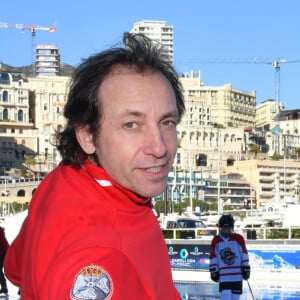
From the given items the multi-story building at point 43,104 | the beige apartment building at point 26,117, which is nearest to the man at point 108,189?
the beige apartment building at point 26,117

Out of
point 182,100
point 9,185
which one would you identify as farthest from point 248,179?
point 182,100

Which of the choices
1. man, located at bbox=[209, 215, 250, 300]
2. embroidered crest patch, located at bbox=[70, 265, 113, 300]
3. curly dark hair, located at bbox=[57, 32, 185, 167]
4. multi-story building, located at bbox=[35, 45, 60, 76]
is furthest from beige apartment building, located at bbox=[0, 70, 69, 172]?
embroidered crest patch, located at bbox=[70, 265, 113, 300]

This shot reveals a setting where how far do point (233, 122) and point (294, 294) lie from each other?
148 meters

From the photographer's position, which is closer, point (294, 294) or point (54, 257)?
point (54, 257)

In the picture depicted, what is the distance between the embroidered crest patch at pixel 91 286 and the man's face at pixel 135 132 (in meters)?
0.24

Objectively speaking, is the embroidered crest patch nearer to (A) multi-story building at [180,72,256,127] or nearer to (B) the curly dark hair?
(B) the curly dark hair

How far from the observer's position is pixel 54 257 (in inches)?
51.7

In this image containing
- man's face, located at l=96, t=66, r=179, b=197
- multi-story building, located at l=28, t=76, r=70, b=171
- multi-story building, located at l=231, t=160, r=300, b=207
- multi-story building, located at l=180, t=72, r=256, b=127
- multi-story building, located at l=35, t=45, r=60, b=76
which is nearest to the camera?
man's face, located at l=96, t=66, r=179, b=197

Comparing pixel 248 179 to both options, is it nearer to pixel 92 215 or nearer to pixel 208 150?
pixel 208 150

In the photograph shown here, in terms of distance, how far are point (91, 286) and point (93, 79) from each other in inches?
17.0

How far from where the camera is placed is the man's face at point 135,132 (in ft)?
4.73

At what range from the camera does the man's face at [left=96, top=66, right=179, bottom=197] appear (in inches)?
56.7

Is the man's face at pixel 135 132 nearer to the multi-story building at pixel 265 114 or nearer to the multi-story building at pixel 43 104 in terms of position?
the multi-story building at pixel 43 104

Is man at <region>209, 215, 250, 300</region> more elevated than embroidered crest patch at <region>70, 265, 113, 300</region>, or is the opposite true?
embroidered crest patch at <region>70, 265, 113, 300</region>
